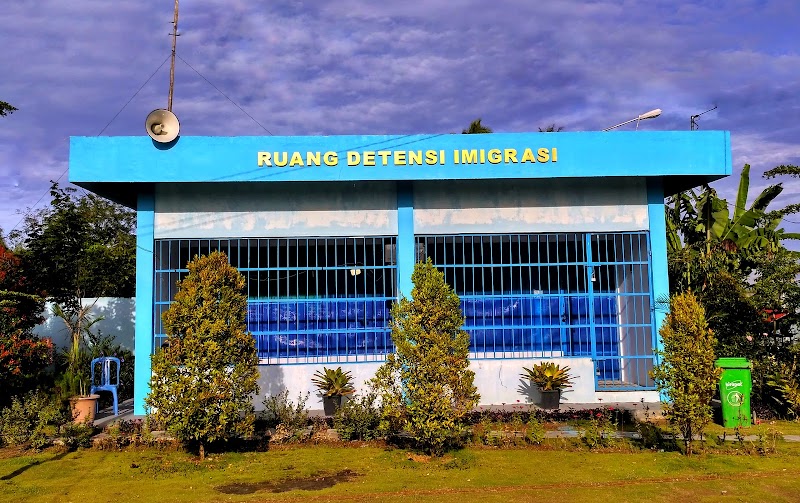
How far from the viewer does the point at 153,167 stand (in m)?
11.7

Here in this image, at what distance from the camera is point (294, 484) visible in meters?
Answer: 7.61

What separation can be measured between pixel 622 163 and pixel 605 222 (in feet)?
4.24

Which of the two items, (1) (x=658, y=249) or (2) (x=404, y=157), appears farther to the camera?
(1) (x=658, y=249)

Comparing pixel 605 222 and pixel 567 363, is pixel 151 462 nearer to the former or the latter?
pixel 567 363

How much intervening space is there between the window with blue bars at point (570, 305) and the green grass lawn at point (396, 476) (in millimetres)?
4186

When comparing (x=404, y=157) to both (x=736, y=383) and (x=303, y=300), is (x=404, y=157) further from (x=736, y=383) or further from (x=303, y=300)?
(x=736, y=383)

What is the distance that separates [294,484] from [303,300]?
5.43 meters

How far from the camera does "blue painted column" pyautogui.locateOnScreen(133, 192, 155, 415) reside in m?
11.8

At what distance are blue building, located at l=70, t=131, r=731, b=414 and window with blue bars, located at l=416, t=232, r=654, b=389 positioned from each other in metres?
0.06

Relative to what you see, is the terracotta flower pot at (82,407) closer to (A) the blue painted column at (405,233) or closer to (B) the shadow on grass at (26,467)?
(B) the shadow on grass at (26,467)

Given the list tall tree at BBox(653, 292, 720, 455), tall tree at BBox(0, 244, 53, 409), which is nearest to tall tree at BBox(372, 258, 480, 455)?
tall tree at BBox(653, 292, 720, 455)

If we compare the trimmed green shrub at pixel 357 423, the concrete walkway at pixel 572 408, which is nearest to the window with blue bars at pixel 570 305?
the concrete walkway at pixel 572 408

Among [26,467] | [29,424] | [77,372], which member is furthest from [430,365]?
[77,372]

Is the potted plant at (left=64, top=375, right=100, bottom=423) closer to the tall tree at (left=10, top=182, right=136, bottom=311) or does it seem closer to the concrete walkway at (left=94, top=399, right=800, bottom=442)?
the concrete walkway at (left=94, top=399, right=800, bottom=442)
